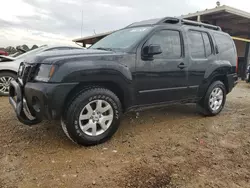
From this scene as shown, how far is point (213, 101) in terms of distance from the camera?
510cm

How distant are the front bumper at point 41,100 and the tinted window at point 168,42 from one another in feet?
5.64

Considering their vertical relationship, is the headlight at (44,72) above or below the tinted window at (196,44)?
below

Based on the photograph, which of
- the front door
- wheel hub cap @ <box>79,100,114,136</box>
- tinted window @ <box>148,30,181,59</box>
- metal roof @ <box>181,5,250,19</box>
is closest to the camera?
wheel hub cap @ <box>79,100,114,136</box>

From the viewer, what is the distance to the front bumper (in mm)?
2947

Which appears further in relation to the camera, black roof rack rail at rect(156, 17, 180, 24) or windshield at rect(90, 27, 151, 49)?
black roof rack rail at rect(156, 17, 180, 24)

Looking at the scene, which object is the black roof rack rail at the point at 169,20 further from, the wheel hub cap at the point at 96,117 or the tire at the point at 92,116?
the wheel hub cap at the point at 96,117

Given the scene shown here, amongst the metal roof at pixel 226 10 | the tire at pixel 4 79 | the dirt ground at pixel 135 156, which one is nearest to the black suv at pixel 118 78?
the dirt ground at pixel 135 156

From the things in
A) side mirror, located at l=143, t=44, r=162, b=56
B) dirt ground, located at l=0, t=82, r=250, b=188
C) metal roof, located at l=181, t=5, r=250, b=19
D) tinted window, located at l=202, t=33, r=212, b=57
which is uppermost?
metal roof, located at l=181, t=5, r=250, b=19

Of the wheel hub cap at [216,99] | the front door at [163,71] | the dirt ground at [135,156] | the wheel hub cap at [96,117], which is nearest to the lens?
the dirt ground at [135,156]

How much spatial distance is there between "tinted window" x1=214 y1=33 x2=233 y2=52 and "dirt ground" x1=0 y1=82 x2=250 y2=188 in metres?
1.74

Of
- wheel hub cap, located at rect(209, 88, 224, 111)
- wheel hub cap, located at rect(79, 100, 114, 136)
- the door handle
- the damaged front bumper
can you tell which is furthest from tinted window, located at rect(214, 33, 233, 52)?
the damaged front bumper

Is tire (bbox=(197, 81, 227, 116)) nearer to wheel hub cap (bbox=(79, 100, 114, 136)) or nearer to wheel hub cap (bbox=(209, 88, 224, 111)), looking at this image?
wheel hub cap (bbox=(209, 88, 224, 111))

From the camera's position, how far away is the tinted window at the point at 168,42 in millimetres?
3996

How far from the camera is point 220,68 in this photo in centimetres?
502
